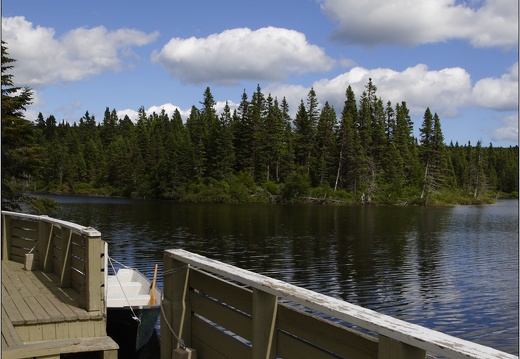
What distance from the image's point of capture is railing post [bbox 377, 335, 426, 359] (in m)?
2.84

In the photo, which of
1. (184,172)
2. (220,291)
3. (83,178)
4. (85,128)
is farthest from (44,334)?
(85,128)

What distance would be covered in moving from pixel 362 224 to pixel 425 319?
31.8 m

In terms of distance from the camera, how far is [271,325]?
4.03 m

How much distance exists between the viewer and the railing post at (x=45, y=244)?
9.49 m

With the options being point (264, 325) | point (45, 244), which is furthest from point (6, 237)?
point (264, 325)

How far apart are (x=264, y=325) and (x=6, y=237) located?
904 centimetres

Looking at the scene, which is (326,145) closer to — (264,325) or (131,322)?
(131,322)

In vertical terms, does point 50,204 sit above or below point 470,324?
above

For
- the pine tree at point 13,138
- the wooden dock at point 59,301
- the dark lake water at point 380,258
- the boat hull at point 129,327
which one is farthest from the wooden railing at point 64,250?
the pine tree at point 13,138

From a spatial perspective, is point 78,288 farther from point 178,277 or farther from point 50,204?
point 50,204

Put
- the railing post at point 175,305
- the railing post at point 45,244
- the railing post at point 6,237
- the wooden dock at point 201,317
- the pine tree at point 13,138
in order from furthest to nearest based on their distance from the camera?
the pine tree at point 13,138 → the railing post at point 6,237 → the railing post at point 45,244 → the railing post at point 175,305 → the wooden dock at point 201,317

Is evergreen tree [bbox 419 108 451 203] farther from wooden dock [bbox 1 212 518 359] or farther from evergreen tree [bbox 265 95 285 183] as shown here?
wooden dock [bbox 1 212 518 359]

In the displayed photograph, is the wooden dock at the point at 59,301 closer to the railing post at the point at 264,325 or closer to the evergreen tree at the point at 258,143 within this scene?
the railing post at the point at 264,325

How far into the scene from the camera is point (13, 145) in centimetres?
2928
